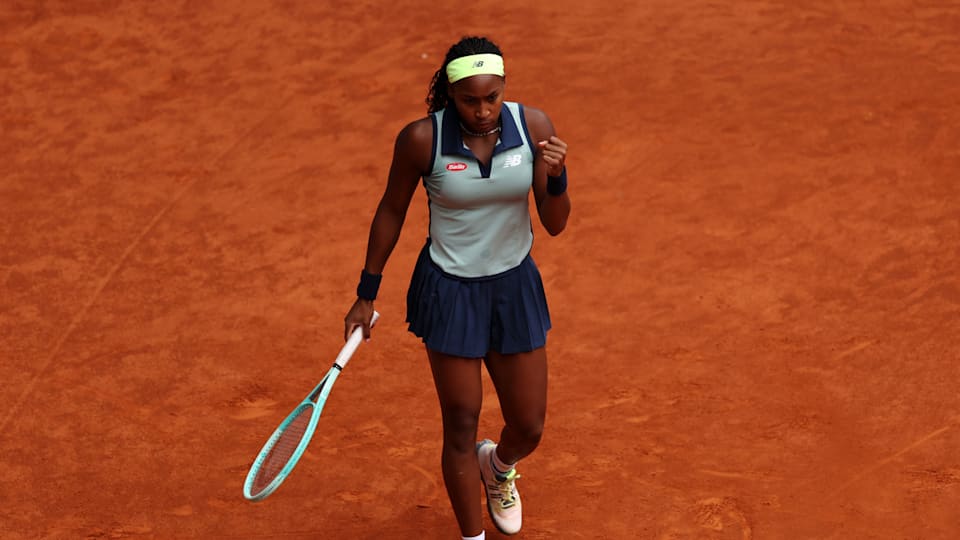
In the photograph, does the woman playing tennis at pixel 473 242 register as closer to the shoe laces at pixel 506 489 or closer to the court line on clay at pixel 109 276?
the shoe laces at pixel 506 489

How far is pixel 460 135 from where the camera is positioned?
489 cm

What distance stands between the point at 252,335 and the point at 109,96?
403cm

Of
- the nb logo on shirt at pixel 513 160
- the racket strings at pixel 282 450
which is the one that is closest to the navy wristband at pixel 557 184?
the nb logo on shirt at pixel 513 160

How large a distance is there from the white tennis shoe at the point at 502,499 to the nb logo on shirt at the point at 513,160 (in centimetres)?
150

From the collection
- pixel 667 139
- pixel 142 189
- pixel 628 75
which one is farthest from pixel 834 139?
pixel 142 189

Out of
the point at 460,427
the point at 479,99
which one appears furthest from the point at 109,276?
the point at 479,99

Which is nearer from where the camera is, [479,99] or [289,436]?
[479,99]

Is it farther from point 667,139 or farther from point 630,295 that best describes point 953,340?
point 667,139

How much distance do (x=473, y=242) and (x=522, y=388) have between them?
655 mm

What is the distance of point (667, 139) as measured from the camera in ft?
31.9

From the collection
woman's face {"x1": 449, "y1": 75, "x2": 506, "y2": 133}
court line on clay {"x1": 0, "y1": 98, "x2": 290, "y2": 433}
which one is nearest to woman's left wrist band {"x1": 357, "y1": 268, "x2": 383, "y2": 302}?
woman's face {"x1": 449, "y1": 75, "x2": 506, "y2": 133}

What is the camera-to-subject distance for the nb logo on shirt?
4.89 m

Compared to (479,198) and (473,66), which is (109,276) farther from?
(473,66)

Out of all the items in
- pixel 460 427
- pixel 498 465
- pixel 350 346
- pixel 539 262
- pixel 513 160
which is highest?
pixel 513 160
